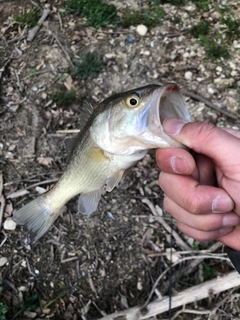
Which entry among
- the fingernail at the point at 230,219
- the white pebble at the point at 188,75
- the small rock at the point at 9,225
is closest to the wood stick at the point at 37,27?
the white pebble at the point at 188,75

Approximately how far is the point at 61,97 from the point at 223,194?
2520 mm

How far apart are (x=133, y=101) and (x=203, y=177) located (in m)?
0.58

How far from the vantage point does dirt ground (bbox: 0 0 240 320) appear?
340 cm

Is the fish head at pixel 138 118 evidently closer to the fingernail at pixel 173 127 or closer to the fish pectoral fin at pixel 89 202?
the fingernail at pixel 173 127

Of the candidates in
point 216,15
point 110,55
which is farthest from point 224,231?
point 216,15

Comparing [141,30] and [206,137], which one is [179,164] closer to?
[206,137]

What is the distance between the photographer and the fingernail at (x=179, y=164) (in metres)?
1.93

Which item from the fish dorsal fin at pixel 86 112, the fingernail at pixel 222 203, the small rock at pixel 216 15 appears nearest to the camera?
the fingernail at pixel 222 203

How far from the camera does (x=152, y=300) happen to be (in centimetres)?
332

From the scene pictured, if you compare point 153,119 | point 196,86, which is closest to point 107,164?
point 153,119

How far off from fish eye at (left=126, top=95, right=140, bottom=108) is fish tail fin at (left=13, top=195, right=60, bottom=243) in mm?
907

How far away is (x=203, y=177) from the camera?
7.32 feet

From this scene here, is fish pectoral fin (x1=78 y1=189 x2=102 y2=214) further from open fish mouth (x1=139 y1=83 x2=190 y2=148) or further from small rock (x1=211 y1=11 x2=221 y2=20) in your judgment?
small rock (x1=211 y1=11 x2=221 y2=20)

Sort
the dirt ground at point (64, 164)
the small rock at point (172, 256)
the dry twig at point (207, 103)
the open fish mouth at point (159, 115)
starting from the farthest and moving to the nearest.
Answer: the dry twig at point (207, 103), the small rock at point (172, 256), the dirt ground at point (64, 164), the open fish mouth at point (159, 115)
